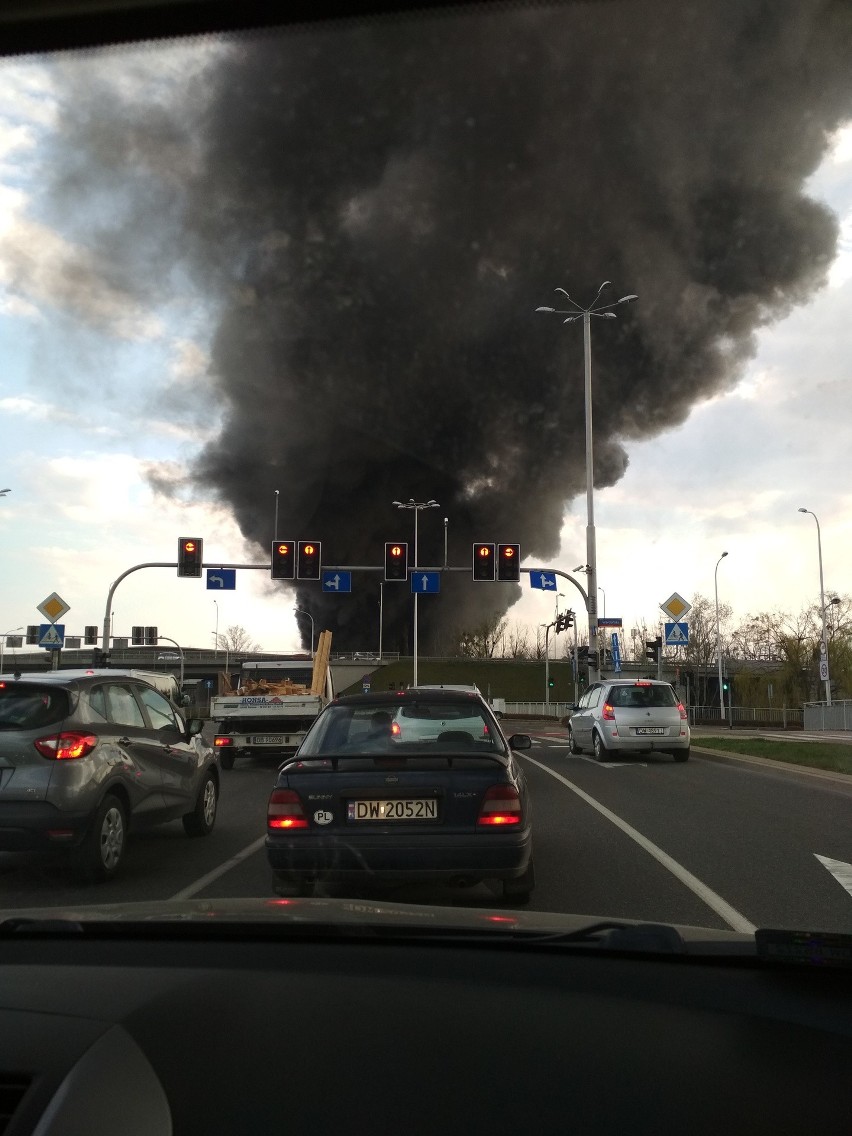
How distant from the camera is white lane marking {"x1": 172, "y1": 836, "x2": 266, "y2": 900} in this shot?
673 centimetres

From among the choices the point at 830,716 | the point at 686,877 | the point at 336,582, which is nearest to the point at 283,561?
the point at 336,582

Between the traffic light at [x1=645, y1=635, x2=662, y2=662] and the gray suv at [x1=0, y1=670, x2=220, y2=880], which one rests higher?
the traffic light at [x1=645, y1=635, x2=662, y2=662]

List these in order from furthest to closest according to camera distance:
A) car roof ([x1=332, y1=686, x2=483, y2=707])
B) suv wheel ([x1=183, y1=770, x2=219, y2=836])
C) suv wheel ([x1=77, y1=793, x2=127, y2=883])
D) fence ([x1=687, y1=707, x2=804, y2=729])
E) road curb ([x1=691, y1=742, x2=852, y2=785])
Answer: fence ([x1=687, y1=707, x2=804, y2=729]) → road curb ([x1=691, y1=742, x2=852, y2=785]) → suv wheel ([x1=183, y1=770, x2=219, y2=836]) → suv wheel ([x1=77, y1=793, x2=127, y2=883]) → car roof ([x1=332, y1=686, x2=483, y2=707])

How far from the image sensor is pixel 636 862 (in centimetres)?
787

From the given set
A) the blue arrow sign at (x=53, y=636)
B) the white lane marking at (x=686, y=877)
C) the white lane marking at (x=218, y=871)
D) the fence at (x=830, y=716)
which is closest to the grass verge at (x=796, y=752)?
the white lane marking at (x=686, y=877)

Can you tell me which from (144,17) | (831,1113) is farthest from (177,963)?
(144,17)

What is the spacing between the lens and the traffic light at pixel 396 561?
30.0 meters

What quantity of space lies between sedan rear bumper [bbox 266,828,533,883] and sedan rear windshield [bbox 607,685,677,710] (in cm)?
1428

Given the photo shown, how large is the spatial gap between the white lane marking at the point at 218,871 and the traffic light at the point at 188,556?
20.2 m

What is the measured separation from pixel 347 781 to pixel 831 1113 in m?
4.09

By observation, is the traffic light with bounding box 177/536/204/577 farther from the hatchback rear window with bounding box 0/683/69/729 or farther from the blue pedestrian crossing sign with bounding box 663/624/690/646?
the hatchback rear window with bounding box 0/683/69/729

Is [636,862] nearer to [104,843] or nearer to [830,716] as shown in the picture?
[104,843]

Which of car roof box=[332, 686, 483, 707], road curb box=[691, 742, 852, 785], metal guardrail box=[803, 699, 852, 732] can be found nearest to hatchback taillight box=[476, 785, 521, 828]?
car roof box=[332, 686, 483, 707]

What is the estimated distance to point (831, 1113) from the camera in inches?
78.5
